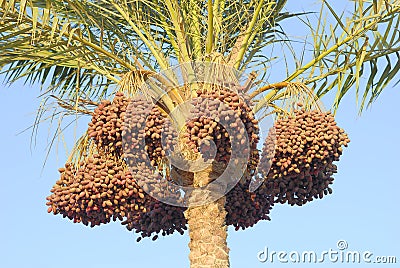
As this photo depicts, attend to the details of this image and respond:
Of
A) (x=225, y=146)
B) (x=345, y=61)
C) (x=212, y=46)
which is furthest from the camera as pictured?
(x=345, y=61)

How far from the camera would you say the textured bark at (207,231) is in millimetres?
5254

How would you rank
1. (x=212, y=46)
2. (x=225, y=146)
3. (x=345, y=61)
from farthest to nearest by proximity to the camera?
(x=345, y=61), (x=212, y=46), (x=225, y=146)

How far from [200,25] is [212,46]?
31 centimetres

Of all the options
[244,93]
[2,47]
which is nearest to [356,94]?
[244,93]

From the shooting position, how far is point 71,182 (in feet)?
17.2

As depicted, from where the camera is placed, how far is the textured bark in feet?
17.2

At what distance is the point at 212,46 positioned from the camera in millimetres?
5715

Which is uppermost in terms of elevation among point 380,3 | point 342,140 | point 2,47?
point 380,3

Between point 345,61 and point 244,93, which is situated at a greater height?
point 345,61

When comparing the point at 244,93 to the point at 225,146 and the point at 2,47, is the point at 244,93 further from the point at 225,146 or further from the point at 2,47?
the point at 2,47

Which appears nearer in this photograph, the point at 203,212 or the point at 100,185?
the point at 100,185

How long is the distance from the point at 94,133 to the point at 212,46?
4.16ft

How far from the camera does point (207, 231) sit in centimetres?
530

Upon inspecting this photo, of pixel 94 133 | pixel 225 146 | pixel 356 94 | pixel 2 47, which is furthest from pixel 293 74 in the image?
pixel 2 47
